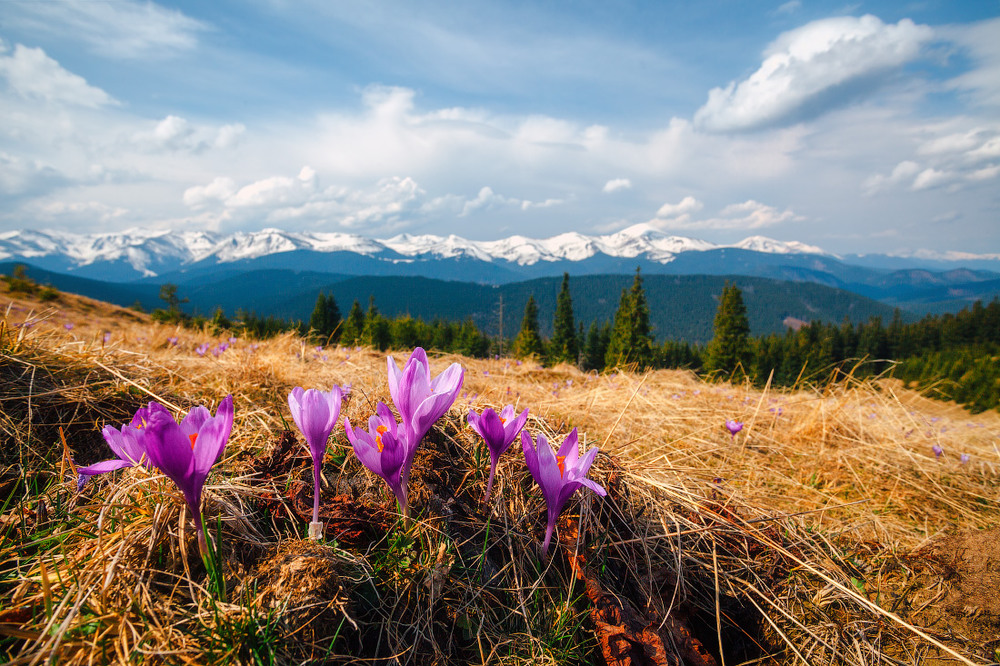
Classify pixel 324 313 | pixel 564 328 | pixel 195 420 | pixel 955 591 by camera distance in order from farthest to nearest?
pixel 564 328 < pixel 324 313 < pixel 955 591 < pixel 195 420

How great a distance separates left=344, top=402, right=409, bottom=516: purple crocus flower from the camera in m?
1.19

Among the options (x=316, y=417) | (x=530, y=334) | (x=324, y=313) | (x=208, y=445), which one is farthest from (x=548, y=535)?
(x=324, y=313)

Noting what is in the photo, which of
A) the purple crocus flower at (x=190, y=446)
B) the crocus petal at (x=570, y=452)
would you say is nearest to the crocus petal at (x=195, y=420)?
the purple crocus flower at (x=190, y=446)

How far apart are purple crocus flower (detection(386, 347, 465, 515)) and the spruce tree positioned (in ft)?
139

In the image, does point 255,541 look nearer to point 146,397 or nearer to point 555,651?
point 555,651

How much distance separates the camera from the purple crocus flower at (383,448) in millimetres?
1191

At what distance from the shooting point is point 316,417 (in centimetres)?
131

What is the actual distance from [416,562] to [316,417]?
546mm

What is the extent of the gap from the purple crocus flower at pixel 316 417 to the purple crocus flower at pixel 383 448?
106 mm

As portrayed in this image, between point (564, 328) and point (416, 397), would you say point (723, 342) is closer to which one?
point (564, 328)

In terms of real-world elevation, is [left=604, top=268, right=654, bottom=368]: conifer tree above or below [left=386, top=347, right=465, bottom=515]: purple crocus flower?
below

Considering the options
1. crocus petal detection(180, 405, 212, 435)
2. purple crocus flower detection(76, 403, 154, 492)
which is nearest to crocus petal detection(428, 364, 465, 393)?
crocus petal detection(180, 405, 212, 435)

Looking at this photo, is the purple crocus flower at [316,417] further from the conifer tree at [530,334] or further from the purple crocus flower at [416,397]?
the conifer tree at [530,334]

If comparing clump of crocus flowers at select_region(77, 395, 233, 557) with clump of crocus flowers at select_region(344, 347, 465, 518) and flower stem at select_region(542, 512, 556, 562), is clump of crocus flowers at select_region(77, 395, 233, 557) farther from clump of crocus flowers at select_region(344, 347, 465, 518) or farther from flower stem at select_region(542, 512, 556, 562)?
flower stem at select_region(542, 512, 556, 562)
